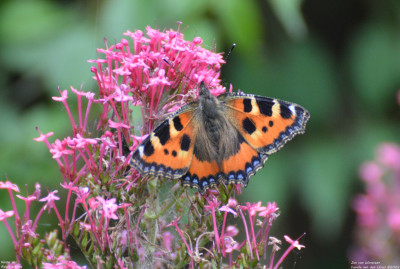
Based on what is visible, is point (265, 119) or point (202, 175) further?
point (265, 119)

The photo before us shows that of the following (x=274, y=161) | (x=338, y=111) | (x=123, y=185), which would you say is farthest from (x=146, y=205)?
(x=338, y=111)

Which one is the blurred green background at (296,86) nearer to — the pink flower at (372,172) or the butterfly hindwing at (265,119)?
the pink flower at (372,172)

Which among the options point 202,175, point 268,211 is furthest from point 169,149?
point 268,211

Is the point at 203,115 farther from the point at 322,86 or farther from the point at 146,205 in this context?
the point at 322,86

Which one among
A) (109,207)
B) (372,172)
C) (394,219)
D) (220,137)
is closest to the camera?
(109,207)

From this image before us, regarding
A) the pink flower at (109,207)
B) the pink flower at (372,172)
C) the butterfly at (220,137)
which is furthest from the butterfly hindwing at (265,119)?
the pink flower at (372,172)

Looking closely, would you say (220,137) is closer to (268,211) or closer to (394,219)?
(268,211)

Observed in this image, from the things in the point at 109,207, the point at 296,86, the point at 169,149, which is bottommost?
the point at 109,207

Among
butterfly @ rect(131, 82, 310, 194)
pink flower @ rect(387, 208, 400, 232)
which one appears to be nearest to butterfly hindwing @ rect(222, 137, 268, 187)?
butterfly @ rect(131, 82, 310, 194)
